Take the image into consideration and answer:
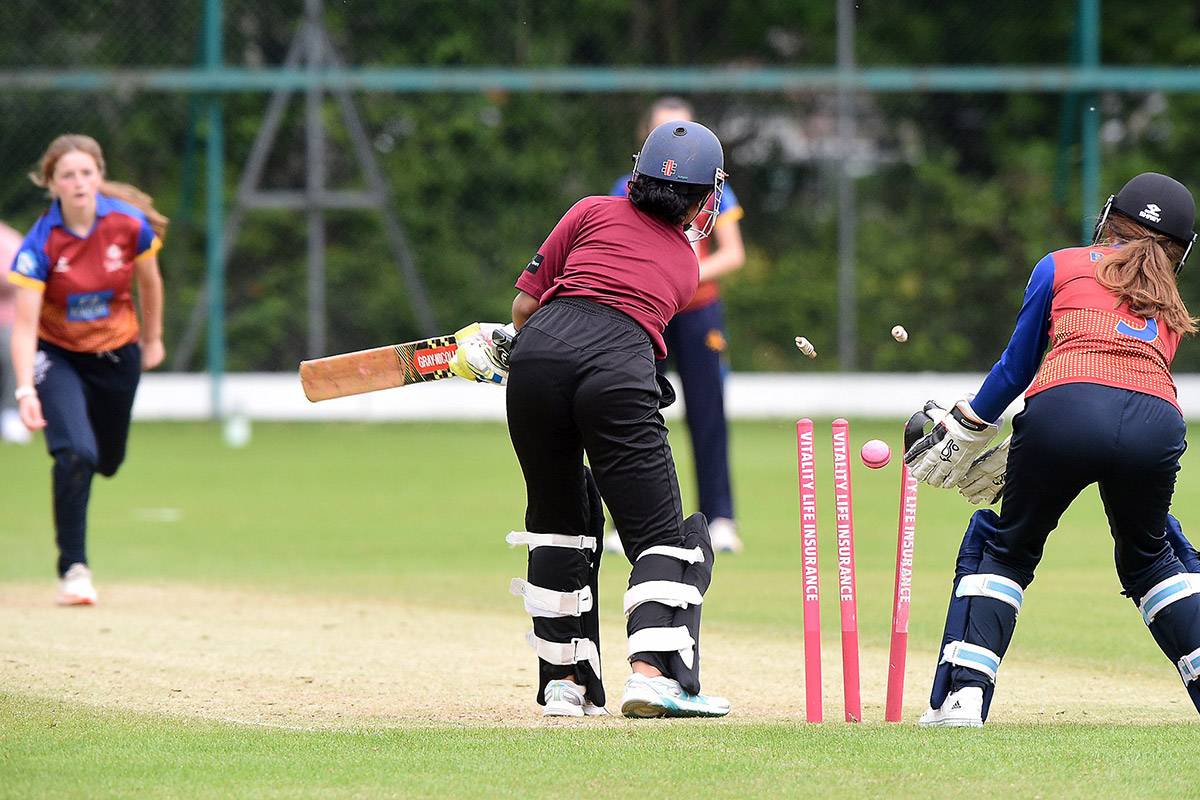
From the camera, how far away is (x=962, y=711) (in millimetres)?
5445

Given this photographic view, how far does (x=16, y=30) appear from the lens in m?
19.7

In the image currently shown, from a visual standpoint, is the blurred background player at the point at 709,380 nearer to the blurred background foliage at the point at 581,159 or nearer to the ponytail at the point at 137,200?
the ponytail at the point at 137,200

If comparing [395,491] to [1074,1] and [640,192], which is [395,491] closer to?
[640,192]

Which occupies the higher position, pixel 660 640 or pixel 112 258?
pixel 112 258

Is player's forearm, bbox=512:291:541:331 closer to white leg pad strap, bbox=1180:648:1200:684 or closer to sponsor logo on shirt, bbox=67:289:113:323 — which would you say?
white leg pad strap, bbox=1180:648:1200:684

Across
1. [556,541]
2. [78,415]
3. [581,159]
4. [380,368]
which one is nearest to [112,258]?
[78,415]

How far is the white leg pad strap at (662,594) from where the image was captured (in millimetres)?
5598

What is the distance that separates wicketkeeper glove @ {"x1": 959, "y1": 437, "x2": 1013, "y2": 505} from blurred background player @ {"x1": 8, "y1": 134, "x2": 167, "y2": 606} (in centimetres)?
437

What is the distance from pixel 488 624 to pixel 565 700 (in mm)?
2243

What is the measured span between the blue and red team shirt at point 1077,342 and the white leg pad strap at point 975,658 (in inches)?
27.2

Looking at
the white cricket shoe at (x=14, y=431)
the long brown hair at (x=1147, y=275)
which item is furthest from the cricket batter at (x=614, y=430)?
the white cricket shoe at (x=14, y=431)

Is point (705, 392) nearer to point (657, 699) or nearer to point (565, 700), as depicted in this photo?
point (565, 700)

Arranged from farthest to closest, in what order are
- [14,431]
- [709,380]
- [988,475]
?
[14,431] < [709,380] < [988,475]

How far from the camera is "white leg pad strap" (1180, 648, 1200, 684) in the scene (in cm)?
555
